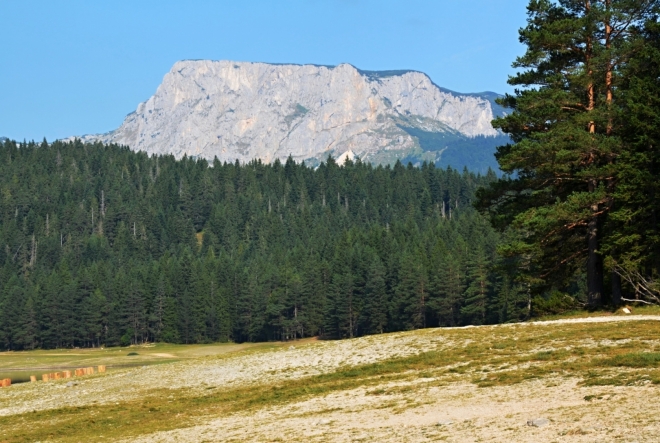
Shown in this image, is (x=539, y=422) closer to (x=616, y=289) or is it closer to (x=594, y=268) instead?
(x=616, y=289)

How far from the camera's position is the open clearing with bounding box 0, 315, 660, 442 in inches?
933

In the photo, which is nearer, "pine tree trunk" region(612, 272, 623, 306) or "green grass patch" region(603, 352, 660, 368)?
"green grass patch" region(603, 352, 660, 368)

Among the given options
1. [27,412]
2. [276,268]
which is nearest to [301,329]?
[276,268]

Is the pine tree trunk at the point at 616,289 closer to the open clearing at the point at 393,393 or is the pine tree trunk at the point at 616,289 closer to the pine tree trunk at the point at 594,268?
the pine tree trunk at the point at 594,268

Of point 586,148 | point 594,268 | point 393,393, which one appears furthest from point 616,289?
point 393,393

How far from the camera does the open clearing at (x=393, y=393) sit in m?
23.7

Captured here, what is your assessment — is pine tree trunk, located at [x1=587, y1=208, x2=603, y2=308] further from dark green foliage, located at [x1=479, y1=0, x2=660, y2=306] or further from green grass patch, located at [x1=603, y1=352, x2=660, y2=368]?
green grass patch, located at [x1=603, y1=352, x2=660, y2=368]

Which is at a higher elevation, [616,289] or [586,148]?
[586,148]

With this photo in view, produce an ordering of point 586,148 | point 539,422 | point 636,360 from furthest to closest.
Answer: point 586,148, point 636,360, point 539,422

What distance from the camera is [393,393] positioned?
31062 mm

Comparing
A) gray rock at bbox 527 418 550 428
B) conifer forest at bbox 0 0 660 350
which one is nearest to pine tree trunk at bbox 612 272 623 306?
conifer forest at bbox 0 0 660 350

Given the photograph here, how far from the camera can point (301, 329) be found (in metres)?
164

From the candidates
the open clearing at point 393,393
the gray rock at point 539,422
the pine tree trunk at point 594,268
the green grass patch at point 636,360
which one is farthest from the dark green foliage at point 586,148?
the gray rock at point 539,422

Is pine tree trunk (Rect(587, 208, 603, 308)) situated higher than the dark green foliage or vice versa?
the dark green foliage
